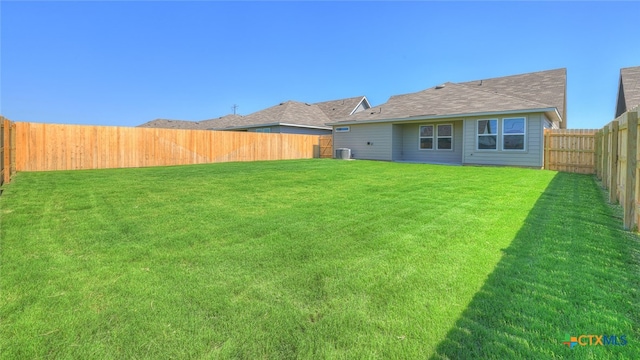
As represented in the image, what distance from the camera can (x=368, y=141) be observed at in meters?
18.2

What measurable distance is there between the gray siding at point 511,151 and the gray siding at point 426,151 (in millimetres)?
1151

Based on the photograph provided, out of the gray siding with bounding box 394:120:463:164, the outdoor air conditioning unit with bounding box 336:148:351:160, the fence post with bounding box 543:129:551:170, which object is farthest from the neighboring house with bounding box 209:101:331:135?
the fence post with bounding box 543:129:551:170

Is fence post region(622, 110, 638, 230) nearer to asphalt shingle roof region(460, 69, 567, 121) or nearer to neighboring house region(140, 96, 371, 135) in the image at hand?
asphalt shingle roof region(460, 69, 567, 121)


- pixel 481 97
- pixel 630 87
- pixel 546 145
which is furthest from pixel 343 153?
pixel 630 87

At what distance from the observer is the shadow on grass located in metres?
1.68

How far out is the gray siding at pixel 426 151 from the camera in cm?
1544

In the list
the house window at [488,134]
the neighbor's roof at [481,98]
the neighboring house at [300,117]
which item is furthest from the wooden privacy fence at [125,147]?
the house window at [488,134]

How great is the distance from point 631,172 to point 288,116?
2057 centimetres

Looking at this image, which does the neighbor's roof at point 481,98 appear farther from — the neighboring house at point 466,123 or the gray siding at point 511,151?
the gray siding at point 511,151

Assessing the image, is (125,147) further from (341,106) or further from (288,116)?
(341,106)

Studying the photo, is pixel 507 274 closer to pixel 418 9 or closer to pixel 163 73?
pixel 418 9

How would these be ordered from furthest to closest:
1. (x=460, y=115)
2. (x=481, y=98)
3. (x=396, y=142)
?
1. (x=396, y=142)
2. (x=481, y=98)
3. (x=460, y=115)

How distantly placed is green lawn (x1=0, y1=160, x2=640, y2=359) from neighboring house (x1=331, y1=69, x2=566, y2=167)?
909cm

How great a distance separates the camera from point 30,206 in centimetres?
488
